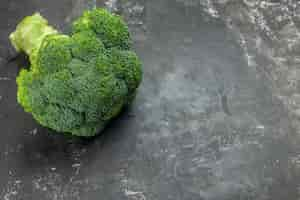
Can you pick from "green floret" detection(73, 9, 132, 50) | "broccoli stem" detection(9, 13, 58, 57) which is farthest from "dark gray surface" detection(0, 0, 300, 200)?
"green floret" detection(73, 9, 132, 50)

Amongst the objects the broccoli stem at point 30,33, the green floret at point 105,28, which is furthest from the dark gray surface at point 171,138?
the green floret at point 105,28

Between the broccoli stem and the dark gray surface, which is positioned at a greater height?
the broccoli stem

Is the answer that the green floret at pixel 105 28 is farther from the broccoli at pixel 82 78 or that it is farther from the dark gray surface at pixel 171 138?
the dark gray surface at pixel 171 138

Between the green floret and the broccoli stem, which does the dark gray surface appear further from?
the green floret

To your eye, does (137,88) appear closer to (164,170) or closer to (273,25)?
(164,170)

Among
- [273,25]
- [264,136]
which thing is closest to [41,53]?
[264,136]

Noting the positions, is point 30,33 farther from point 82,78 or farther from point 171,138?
point 171,138
